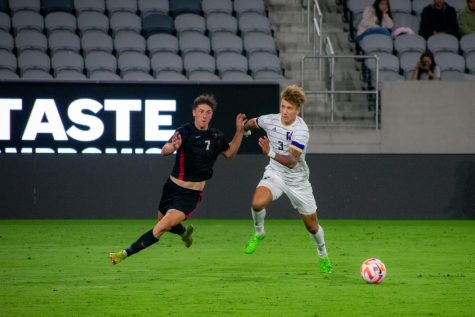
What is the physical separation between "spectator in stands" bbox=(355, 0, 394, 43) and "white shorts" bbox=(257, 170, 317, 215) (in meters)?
10.8

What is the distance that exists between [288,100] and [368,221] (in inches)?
362

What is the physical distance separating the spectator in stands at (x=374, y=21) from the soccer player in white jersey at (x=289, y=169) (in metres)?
10.6

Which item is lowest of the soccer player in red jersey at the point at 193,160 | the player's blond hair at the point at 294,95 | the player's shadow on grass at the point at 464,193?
Answer: the player's shadow on grass at the point at 464,193

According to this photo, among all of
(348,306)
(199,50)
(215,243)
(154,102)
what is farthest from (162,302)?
(199,50)

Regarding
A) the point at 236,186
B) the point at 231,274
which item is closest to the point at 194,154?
the point at 231,274

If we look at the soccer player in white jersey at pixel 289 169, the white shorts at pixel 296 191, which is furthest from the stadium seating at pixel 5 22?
the white shorts at pixel 296 191

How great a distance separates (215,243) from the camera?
16047 millimetres

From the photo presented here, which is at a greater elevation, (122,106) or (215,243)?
(122,106)

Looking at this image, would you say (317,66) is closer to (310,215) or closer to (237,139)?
(237,139)

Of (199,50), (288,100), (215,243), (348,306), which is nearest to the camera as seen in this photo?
(348,306)

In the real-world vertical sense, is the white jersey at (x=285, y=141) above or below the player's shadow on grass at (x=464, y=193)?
above

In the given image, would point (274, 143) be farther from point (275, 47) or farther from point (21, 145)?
point (275, 47)

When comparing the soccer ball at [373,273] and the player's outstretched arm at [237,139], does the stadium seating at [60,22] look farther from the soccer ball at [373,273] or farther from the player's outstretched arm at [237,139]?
the soccer ball at [373,273]

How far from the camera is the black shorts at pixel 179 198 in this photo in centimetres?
1207
